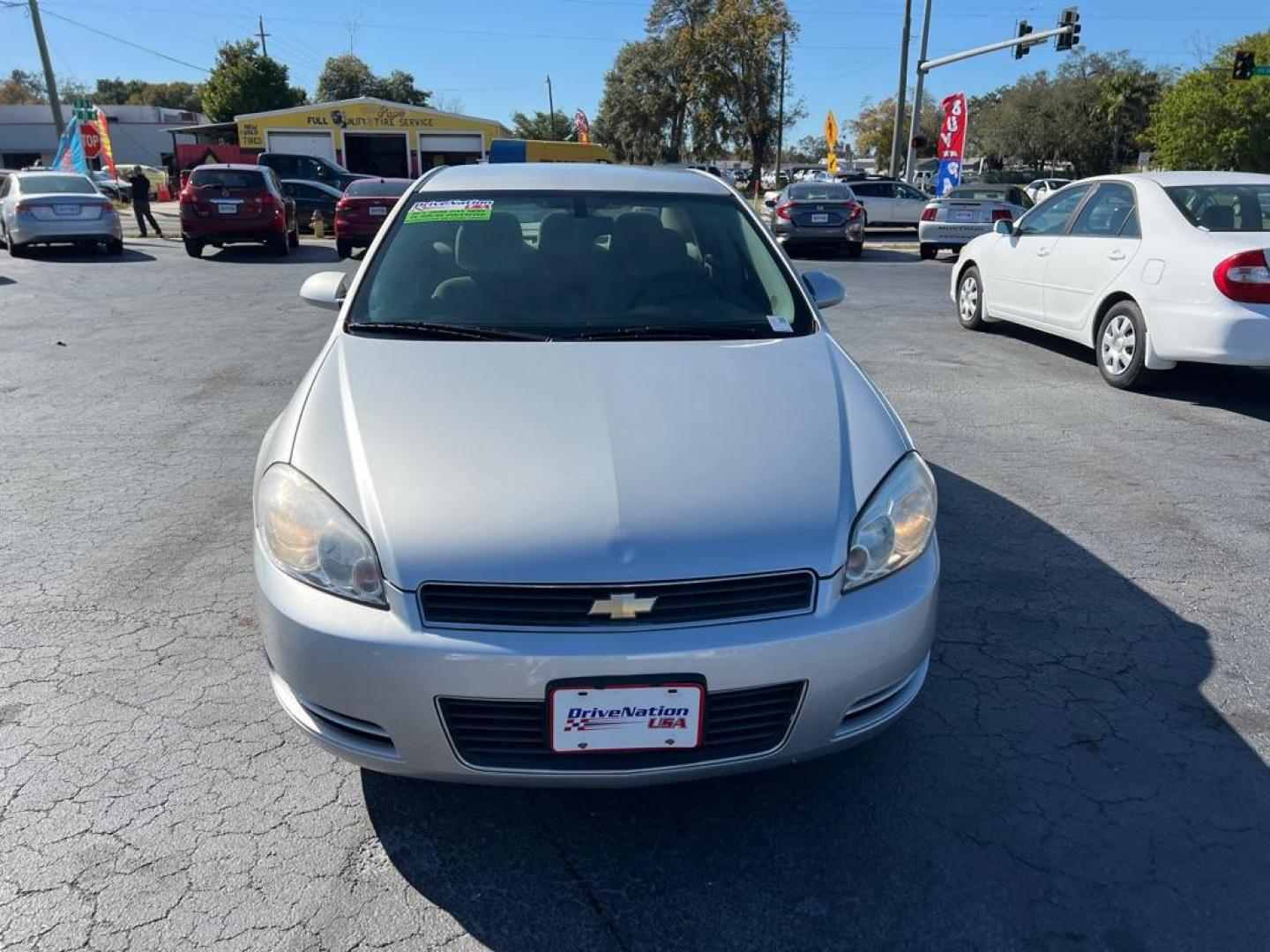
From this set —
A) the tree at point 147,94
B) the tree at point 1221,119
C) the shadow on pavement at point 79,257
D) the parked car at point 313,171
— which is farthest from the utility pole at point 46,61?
the tree at point 147,94

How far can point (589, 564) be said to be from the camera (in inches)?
81.3

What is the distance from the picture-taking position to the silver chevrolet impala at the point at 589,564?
6.73 feet

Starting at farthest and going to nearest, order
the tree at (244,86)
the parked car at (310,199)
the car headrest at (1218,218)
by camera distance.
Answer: the tree at (244,86)
the parked car at (310,199)
the car headrest at (1218,218)

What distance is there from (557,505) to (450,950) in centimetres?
102

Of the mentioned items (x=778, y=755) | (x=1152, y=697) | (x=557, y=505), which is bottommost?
(x=1152, y=697)

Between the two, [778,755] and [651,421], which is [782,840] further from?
[651,421]

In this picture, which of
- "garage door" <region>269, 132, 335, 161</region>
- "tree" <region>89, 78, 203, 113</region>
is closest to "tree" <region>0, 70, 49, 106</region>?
"tree" <region>89, 78, 203, 113</region>

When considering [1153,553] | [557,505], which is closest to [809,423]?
[557,505]

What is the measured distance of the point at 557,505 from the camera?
7.19ft

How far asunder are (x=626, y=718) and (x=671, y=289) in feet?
6.05

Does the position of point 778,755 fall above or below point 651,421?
below

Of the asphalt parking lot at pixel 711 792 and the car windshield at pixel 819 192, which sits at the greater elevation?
the car windshield at pixel 819 192

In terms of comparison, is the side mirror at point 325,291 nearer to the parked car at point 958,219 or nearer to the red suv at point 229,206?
the red suv at point 229,206

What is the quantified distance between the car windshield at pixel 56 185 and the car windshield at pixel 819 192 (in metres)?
12.9
